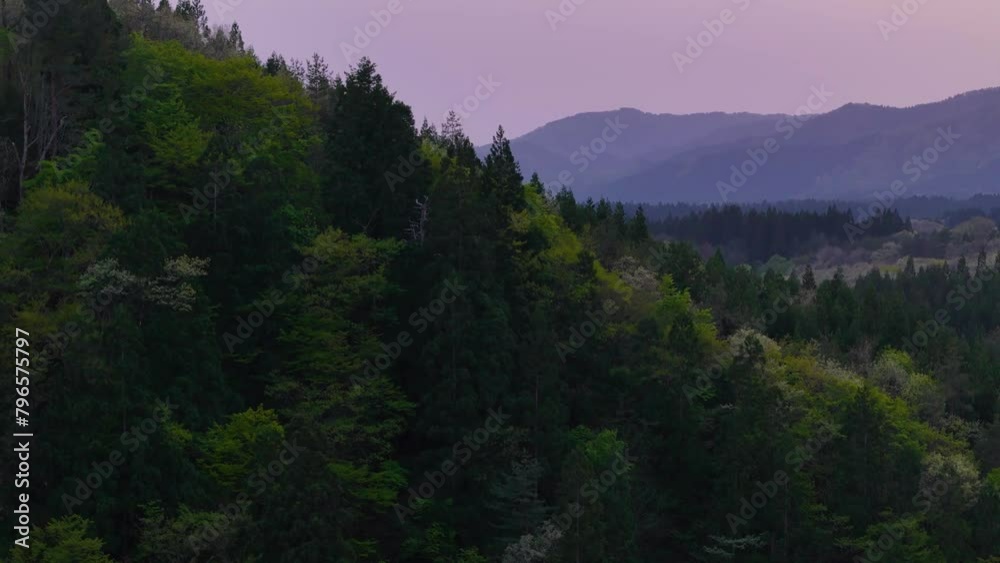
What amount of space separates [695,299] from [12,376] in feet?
144

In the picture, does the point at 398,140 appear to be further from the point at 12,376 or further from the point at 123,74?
the point at 12,376

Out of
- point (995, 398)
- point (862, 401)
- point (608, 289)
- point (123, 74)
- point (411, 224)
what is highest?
point (123, 74)

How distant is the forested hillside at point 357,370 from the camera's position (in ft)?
120

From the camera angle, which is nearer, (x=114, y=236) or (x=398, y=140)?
(x=114, y=236)

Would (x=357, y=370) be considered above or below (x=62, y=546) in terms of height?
above

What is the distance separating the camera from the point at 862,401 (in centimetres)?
5175

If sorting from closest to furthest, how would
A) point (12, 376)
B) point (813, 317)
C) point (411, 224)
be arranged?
point (12, 376) → point (411, 224) → point (813, 317)

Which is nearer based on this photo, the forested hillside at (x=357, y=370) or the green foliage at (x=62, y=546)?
the green foliage at (x=62, y=546)

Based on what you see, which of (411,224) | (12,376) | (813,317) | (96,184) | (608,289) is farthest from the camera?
(813,317)

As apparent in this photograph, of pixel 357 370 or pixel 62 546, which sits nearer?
pixel 62 546

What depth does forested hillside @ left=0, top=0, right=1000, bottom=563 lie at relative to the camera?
36719mm

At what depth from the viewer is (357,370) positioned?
150 ft

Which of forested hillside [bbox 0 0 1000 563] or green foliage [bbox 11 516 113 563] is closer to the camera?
green foliage [bbox 11 516 113 563]

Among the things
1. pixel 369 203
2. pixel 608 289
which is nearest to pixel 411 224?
pixel 369 203
